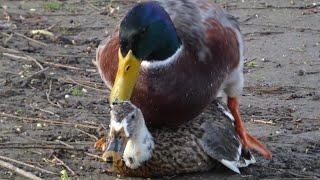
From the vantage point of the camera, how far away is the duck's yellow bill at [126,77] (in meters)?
4.84

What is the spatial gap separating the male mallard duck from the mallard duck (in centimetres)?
9

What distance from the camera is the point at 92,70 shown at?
7.87 metres

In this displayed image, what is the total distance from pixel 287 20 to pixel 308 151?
4.15 meters

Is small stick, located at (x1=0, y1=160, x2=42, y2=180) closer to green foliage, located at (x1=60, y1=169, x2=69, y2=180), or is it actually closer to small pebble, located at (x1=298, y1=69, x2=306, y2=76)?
green foliage, located at (x1=60, y1=169, x2=69, y2=180)

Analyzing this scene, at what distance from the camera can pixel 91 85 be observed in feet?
24.1

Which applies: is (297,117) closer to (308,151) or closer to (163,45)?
(308,151)

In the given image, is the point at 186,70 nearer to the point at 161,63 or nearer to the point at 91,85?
the point at 161,63

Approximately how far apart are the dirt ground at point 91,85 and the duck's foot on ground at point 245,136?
2.5 inches

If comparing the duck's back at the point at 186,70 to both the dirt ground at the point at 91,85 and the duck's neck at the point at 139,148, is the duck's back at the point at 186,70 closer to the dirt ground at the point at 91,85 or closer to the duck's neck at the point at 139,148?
the duck's neck at the point at 139,148

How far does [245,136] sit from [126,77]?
4.38 feet

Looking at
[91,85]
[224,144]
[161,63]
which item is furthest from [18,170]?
[91,85]

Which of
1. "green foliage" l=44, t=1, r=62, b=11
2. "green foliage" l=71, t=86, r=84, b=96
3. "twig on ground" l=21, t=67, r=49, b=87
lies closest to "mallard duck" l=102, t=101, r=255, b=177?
"green foliage" l=71, t=86, r=84, b=96

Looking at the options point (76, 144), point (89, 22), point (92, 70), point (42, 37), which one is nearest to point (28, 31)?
point (42, 37)

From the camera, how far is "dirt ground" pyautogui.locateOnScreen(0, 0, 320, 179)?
5.58 m
